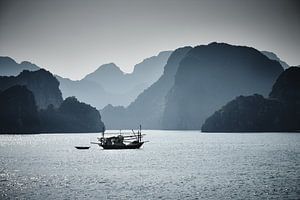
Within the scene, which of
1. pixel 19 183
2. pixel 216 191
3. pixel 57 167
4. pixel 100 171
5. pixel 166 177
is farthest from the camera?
pixel 57 167

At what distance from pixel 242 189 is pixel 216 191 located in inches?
150

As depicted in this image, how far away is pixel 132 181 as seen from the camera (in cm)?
6406

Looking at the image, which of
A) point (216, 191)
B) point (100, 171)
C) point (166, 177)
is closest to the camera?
point (216, 191)

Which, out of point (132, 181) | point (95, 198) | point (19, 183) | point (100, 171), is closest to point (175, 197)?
point (95, 198)

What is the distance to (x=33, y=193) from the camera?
5241 cm

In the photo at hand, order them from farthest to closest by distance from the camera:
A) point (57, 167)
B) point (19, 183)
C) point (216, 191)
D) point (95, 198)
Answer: point (57, 167) → point (19, 183) → point (216, 191) → point (95, 198)

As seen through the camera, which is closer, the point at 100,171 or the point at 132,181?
the point at 132,181

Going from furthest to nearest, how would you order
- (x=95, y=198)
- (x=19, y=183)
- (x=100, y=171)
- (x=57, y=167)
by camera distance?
(x=57, y=167), (x=100, y=171), (x=19, y=183), (x=95, y=198)

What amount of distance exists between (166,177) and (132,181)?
7.03 meters

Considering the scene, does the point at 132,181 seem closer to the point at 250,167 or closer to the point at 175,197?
the point at 175,197

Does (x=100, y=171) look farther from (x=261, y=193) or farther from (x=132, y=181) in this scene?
(x=261, y=193)

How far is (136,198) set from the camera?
4959cm

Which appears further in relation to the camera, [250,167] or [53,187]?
[250,167]

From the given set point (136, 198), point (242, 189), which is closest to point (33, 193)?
point (136, 198)
